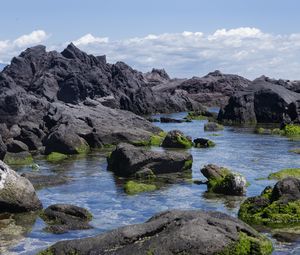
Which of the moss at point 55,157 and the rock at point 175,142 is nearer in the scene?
the moss at point 55,157

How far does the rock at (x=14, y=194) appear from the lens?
2545cm

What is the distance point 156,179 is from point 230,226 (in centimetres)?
1752

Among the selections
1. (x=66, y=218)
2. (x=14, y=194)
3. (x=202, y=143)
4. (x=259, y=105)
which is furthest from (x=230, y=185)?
(x=259, y=105)

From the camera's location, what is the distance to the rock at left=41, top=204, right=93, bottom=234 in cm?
2272

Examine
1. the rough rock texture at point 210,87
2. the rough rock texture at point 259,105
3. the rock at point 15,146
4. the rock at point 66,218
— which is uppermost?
the rough rock texture at point 210,87

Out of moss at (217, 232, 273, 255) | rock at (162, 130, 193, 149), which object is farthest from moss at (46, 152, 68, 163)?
moss at (217, 232, 273, 255)

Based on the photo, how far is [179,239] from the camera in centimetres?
1680

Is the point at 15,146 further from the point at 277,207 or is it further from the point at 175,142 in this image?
the point at 277,207

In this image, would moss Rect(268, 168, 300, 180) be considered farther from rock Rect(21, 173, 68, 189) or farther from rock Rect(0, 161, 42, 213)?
rock Rect(0, 161, 42, 213)

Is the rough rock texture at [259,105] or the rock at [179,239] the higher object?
the rough rock texture at [259,105]

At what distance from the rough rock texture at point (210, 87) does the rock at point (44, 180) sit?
111m

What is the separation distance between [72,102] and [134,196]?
284 feet

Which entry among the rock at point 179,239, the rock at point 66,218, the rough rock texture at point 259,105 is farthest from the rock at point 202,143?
the rock at point 179,239

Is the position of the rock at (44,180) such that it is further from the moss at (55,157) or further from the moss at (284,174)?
the moss at (284,174)
